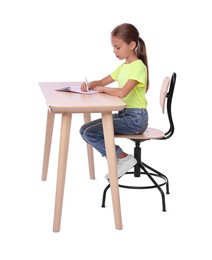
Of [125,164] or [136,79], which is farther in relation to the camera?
[125,164]

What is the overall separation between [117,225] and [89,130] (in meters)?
0.74

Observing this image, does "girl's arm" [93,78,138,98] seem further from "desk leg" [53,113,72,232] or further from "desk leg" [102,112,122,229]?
"desk leg" [53,113,72,232]

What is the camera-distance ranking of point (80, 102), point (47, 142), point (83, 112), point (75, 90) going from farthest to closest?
point (47, 142), point (75, 90), point (80, 102), point (83, 112)

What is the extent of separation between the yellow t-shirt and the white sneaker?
1.27ft

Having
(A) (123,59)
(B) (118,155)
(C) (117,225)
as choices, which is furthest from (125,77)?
(C) (117,225)

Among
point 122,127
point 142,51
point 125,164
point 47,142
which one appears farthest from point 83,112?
point 47,142

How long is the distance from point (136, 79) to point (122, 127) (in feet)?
1.22

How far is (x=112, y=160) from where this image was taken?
4.87 m

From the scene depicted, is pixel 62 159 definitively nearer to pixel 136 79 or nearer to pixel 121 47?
pixel 136 79

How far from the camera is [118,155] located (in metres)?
5.31

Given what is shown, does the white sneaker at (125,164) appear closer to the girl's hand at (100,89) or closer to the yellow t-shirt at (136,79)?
the yellow t-shirt at (136,79)

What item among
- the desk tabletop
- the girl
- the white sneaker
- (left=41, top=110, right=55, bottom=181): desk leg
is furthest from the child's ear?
(left=41, top=110, right=55, bottom=181): desk leg

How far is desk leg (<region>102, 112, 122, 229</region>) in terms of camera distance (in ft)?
15.8

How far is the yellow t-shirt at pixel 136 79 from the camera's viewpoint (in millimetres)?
5137
